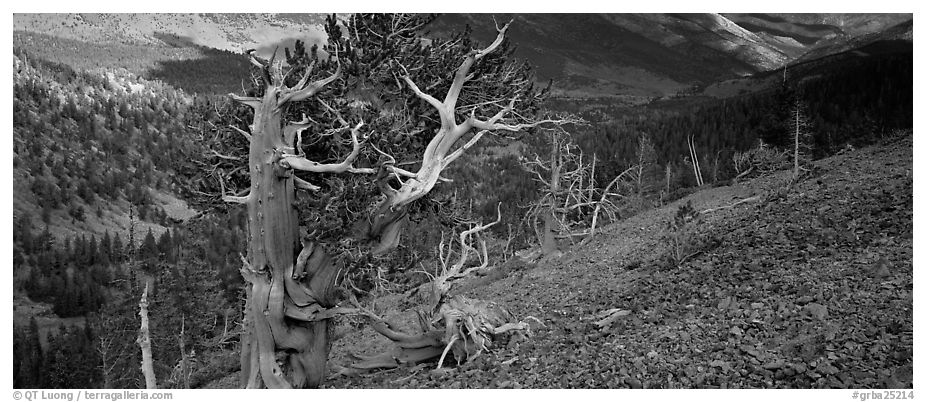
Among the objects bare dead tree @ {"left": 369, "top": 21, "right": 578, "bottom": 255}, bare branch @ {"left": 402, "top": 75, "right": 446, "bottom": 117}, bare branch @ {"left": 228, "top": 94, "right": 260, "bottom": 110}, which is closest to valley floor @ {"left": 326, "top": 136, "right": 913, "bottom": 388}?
bare dead tree @ {"left": 369, "top": 21, "right": 578, "bottom": 255}

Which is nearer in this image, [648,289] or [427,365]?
[427,365]

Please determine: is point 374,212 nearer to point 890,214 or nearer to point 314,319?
point 314,319

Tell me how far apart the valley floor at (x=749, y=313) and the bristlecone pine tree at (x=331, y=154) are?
1.68 metres

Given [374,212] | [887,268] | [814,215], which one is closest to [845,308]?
[887,268]

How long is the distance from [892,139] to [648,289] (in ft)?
71.9

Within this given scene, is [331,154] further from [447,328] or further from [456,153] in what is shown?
[447,328]

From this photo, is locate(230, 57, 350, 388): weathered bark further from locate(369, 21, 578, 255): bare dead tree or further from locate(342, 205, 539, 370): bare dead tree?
locate(369, 21, 578, 255): bare dead tree

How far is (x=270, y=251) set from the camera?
1004 centimetres

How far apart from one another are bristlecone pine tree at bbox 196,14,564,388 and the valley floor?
66.1 inches

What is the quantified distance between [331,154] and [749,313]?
795 centimetres

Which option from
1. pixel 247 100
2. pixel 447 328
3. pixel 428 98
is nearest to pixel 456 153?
pixel 428 98

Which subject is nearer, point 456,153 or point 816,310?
point 816,310

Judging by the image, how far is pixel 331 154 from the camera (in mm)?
11266
